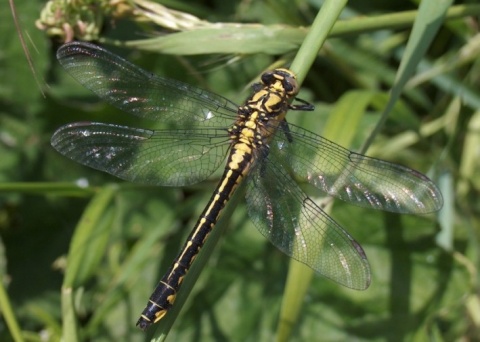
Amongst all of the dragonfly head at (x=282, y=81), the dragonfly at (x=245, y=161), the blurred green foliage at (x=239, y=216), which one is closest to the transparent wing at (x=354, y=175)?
the dragonfly at (x=245, y=161)

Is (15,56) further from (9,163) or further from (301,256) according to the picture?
(301,256)

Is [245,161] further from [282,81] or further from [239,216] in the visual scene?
[239,216]

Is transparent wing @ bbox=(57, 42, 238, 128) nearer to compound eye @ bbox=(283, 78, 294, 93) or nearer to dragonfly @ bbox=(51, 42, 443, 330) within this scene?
dragonfly @ bbox=(51, 42, 443, 330)

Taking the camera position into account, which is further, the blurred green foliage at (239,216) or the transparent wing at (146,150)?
the blurred green foliage at (239,216)

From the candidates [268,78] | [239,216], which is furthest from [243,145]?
[239,216]

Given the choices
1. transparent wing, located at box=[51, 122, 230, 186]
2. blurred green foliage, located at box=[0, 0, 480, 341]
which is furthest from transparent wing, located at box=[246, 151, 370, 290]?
blurred green foliage, located at box=[0, 0, 480, 341]

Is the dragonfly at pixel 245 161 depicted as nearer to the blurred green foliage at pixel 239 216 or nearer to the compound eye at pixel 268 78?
the compound eye at pixel 268 78

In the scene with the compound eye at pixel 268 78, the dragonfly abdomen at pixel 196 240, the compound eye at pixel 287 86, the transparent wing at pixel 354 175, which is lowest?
the dragonfly abdomen at pixel 196 240
